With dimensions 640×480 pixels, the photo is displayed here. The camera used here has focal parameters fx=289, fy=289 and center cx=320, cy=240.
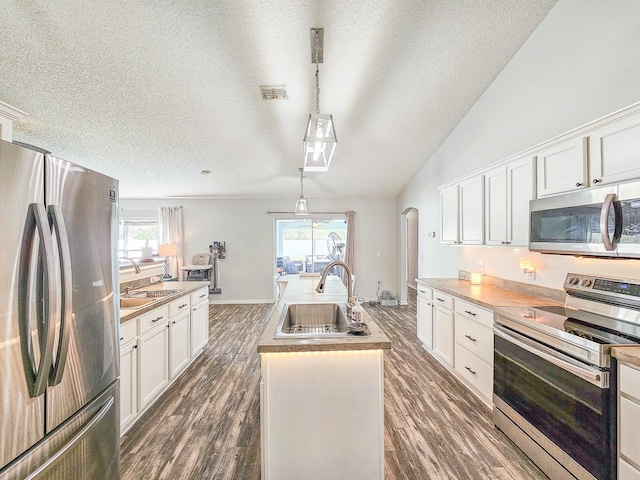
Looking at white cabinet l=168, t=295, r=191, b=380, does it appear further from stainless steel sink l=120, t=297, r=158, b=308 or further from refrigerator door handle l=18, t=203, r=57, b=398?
refrigerator door handle l=18, t=203, r=57, b=398

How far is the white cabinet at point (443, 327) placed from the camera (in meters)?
3.12

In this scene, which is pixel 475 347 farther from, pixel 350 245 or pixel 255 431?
pixel 350 245

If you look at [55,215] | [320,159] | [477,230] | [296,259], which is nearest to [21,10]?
[55,215]

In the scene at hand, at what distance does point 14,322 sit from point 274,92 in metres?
2.90

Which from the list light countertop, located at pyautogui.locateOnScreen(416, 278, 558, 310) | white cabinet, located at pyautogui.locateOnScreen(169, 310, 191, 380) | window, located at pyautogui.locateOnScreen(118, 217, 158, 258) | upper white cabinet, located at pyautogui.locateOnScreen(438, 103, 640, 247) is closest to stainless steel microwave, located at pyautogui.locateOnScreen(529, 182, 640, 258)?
upper white cabinet, located at pyautogui.locateOnScreen(438, 103, 640, 247)

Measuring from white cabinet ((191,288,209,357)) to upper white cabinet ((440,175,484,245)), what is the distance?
10.9 ft

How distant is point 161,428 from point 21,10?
3.23 metres

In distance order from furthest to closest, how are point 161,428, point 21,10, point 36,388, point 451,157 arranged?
point 451,157 < point 161,428 < point 21,10 < point 36,388

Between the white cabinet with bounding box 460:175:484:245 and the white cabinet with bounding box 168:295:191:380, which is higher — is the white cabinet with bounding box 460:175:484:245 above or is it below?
above

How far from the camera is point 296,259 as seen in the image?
715 cm

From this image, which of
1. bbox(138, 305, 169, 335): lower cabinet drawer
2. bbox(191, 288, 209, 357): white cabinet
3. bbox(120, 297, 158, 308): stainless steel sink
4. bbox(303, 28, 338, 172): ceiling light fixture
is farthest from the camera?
bbox(191, 288, 209, 357): white cabinet

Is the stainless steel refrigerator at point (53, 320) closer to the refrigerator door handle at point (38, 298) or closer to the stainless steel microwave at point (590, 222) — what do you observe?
the refrigerator door handle at point (38, 298)

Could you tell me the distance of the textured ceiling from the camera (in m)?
2.22

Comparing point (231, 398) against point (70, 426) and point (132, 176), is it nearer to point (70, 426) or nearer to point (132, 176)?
point (70, 426)
